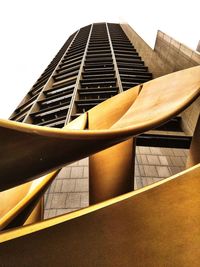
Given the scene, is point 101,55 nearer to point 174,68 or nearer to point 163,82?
point 174,68

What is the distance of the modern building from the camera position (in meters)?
8.29

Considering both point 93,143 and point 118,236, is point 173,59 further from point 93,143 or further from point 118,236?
point 118,236

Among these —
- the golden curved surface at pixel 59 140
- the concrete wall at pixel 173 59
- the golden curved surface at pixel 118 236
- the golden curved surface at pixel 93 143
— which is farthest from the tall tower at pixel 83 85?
the golden curved surface at pixel 118 236

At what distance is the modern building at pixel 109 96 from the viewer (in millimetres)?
8289

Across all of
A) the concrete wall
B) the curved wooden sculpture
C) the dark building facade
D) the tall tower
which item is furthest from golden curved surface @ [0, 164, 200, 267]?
the tall tower

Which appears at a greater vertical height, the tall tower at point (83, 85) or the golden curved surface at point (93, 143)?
the tall tower at point (83, 85)

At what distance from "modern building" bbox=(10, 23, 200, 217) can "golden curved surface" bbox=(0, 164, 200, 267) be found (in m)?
5.07

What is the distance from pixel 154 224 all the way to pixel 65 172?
686 centimetres

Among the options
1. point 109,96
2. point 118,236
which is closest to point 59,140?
point 118,236

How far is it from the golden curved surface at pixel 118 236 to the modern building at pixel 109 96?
507 cm

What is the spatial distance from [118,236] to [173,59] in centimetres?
1269

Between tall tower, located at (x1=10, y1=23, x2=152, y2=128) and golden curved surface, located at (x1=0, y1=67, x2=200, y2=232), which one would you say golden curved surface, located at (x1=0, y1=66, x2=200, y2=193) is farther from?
tall tower, located at (x1=10, y1=23, x2=152, y2=128)

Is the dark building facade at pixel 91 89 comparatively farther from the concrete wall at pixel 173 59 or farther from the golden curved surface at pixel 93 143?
the golden curved surface at pixel 93 143

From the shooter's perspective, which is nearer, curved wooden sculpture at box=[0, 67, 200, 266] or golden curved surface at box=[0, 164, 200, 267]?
curved wooden sculpture at box=[0, 67, 200, 266]
